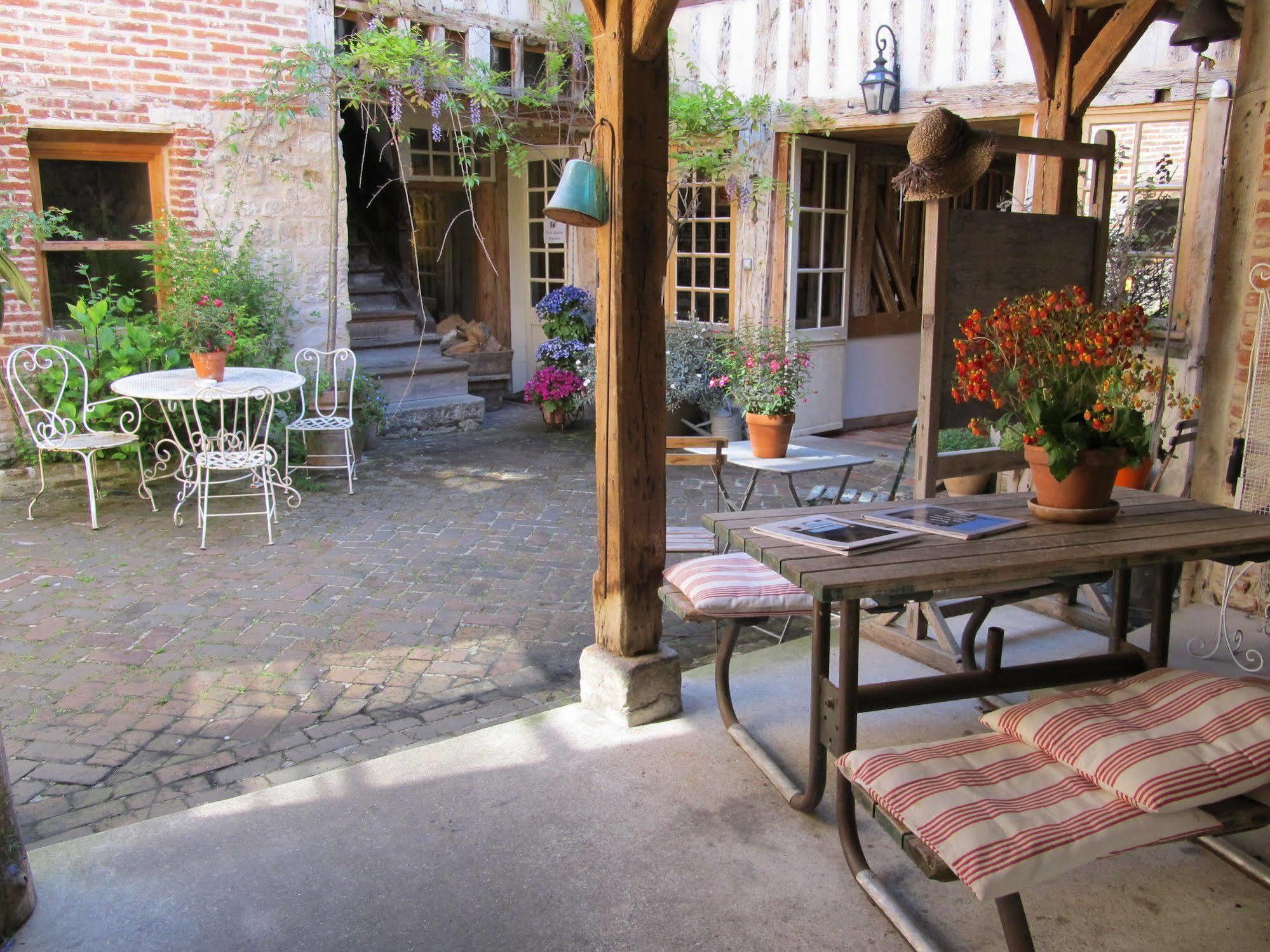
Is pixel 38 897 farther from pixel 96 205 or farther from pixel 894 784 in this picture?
pixel 96 205

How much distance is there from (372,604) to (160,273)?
3859 millimetres

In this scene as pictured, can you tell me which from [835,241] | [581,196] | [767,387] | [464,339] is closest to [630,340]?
[581,196]

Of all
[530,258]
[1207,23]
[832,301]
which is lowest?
[832,301]

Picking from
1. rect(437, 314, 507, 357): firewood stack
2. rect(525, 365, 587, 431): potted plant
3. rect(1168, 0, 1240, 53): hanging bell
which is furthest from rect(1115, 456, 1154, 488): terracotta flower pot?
rect(437, 314, 507, 357): firewood stack

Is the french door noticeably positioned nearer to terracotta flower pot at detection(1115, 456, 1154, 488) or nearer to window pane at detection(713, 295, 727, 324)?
window pane at detection(713, 295, 727, 324)

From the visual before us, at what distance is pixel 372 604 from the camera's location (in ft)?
15.4

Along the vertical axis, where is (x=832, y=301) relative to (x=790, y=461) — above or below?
above

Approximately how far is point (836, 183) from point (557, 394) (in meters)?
2.96

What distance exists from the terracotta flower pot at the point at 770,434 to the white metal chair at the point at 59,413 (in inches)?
152

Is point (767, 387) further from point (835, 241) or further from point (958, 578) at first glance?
point (835, 241)

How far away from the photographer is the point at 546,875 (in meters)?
2.55

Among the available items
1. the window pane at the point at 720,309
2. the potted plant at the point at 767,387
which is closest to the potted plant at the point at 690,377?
the window pane at the point at 720,309

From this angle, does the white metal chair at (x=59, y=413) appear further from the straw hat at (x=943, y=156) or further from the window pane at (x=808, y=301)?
the window pane at (x=808, y=301)

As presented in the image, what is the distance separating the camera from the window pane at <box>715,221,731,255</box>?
8633mm
